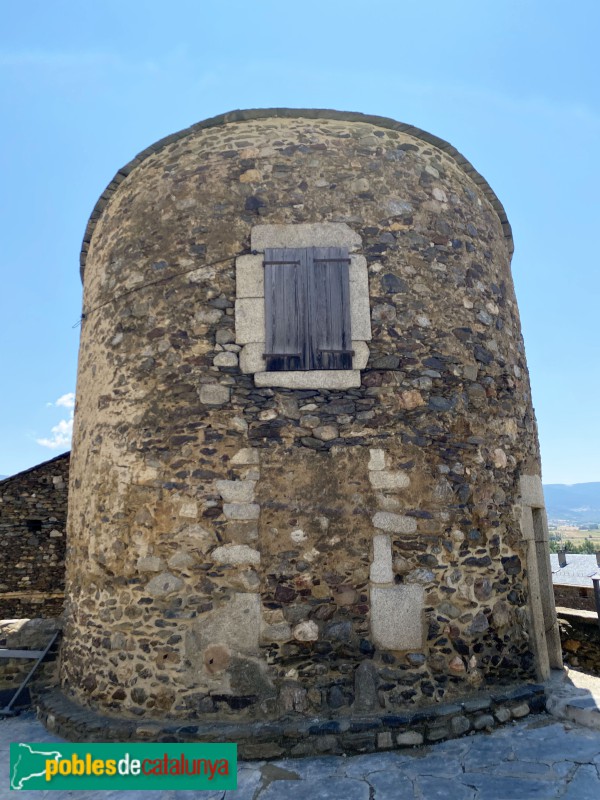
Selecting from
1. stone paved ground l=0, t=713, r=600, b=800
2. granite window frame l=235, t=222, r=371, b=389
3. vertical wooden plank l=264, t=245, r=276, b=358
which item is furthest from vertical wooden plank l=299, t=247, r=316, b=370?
stone paved ground l=0, t=713, r=600, b=800

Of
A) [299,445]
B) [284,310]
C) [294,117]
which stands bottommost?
[299,445]

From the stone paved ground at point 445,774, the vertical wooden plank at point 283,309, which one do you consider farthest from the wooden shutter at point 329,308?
the stone paved ground at point 445,774

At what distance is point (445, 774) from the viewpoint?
3975 millimetres

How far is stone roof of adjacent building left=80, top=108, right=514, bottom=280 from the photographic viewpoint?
5961 millimetres

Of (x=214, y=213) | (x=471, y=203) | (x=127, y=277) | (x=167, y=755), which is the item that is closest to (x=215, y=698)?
(x=167, y=755)

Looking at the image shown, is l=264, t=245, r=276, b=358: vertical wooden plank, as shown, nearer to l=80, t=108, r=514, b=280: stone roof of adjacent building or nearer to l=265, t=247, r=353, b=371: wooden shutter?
l=265, t=247, r=353, b=371: wooden shutter

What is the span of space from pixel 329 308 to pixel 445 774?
3963 mm

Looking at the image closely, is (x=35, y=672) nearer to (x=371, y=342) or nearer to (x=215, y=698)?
(x=215, y=698)

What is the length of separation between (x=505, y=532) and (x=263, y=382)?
9.26 ft

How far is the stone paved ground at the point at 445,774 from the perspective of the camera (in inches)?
145

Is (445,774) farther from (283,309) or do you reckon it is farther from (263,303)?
(263,303)

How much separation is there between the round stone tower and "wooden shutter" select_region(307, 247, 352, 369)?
0.07 ft

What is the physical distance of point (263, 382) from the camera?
5254mm

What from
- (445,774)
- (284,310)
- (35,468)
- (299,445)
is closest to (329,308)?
(284,310)
